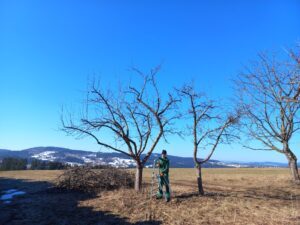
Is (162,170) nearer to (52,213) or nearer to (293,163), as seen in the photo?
(52,213)

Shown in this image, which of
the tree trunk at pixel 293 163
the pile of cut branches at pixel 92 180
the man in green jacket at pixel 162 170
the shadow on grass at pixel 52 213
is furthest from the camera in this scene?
the tree trunk at pixel 293 163

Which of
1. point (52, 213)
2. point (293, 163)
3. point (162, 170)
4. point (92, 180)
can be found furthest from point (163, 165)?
point (293, 163)

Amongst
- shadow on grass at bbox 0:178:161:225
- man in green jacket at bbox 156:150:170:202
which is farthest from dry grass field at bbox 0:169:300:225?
man in green jacket at bbox 156:150:170:202

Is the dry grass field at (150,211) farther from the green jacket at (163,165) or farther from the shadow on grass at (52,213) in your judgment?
the green jacket at (163,165)

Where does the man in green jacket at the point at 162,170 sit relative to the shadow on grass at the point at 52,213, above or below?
above

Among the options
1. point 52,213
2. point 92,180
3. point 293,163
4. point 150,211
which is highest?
point 293,163

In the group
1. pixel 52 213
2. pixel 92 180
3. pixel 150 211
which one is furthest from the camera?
pixel 92 180

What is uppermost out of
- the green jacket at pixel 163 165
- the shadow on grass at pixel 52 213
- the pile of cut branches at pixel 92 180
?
the green jacket at pixel 163 165

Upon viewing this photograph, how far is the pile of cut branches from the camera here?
61.7ft

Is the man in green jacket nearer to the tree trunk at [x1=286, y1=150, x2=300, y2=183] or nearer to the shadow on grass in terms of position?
the shadow on grass

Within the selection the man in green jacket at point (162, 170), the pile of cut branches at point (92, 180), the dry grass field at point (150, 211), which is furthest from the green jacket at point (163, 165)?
the pile of cut branches at point (92, 180)

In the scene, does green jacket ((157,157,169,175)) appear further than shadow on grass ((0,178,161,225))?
Yes

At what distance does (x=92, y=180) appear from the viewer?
19.0 meters

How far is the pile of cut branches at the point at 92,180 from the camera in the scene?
18.8 m
